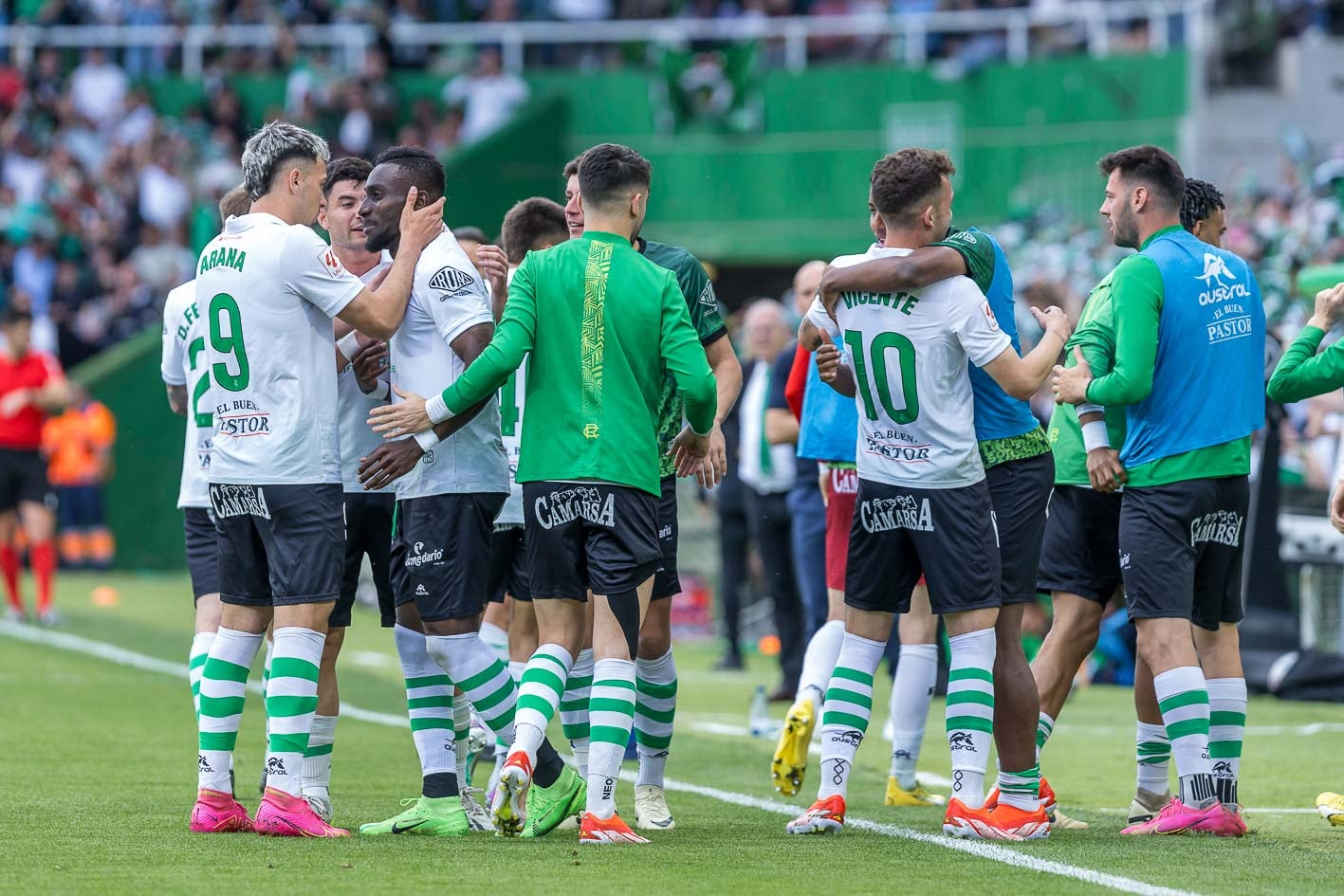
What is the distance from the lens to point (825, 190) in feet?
87.2

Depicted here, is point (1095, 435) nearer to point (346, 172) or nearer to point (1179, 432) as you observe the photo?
point (1179, 432)

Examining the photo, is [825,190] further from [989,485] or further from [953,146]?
[989,485]

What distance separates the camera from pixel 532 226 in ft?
26.8

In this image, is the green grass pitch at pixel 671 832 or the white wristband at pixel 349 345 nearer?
the green grass pitch at pixel 671 832

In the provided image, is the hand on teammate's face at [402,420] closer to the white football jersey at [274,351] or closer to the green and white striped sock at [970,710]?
the white football jersey at [274,351]

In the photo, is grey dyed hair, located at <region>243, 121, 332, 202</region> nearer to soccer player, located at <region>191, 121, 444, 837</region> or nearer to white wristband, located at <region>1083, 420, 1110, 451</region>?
soccer player, located at <region>191, 121, 444, 837</region>

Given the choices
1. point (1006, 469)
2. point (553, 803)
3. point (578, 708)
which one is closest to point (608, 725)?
point (553, 803)

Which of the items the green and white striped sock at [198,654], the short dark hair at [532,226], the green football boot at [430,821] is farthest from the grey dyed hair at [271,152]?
the green football boot at [430,821]

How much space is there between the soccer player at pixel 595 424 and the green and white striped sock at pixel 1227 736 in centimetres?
220

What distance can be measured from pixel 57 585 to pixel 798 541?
42.6ft

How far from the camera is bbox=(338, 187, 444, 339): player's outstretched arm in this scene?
682cm

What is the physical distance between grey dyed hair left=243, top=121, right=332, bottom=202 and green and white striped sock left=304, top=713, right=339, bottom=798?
79.1 inches

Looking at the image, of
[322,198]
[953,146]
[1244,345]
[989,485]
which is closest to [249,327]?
[322,198]

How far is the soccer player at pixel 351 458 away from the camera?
739 centimetres
